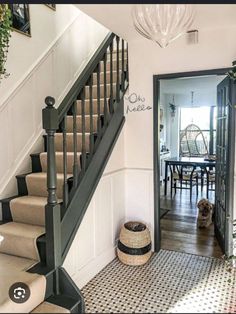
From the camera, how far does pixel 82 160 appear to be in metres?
2.64

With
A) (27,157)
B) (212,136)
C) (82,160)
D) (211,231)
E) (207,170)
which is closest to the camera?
(82,160)

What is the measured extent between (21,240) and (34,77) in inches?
72.5

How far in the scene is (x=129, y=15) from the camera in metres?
2.57

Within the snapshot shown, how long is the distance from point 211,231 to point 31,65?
3225 millimetres

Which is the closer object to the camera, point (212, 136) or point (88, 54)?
point (88, 54)

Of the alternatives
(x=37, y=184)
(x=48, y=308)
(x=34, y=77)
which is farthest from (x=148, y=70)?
(x=48, y=308)

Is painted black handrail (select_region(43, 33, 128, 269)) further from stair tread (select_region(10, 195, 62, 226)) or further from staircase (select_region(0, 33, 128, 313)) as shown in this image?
stair tread (select_region(10, 195, 62, 226))

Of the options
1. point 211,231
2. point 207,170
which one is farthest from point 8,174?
point 207,170

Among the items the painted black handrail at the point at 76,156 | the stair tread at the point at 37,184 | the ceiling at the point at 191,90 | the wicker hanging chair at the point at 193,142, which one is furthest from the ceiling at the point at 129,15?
the wicker hanging chair at the point at 193,142

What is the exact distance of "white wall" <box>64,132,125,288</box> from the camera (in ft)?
8.61

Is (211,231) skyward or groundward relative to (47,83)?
groundward

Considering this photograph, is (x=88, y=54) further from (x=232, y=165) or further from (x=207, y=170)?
(x=207, y=170)

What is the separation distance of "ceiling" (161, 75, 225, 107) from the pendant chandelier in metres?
4.56

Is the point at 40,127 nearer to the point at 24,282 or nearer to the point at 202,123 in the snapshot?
the point at 24,282
